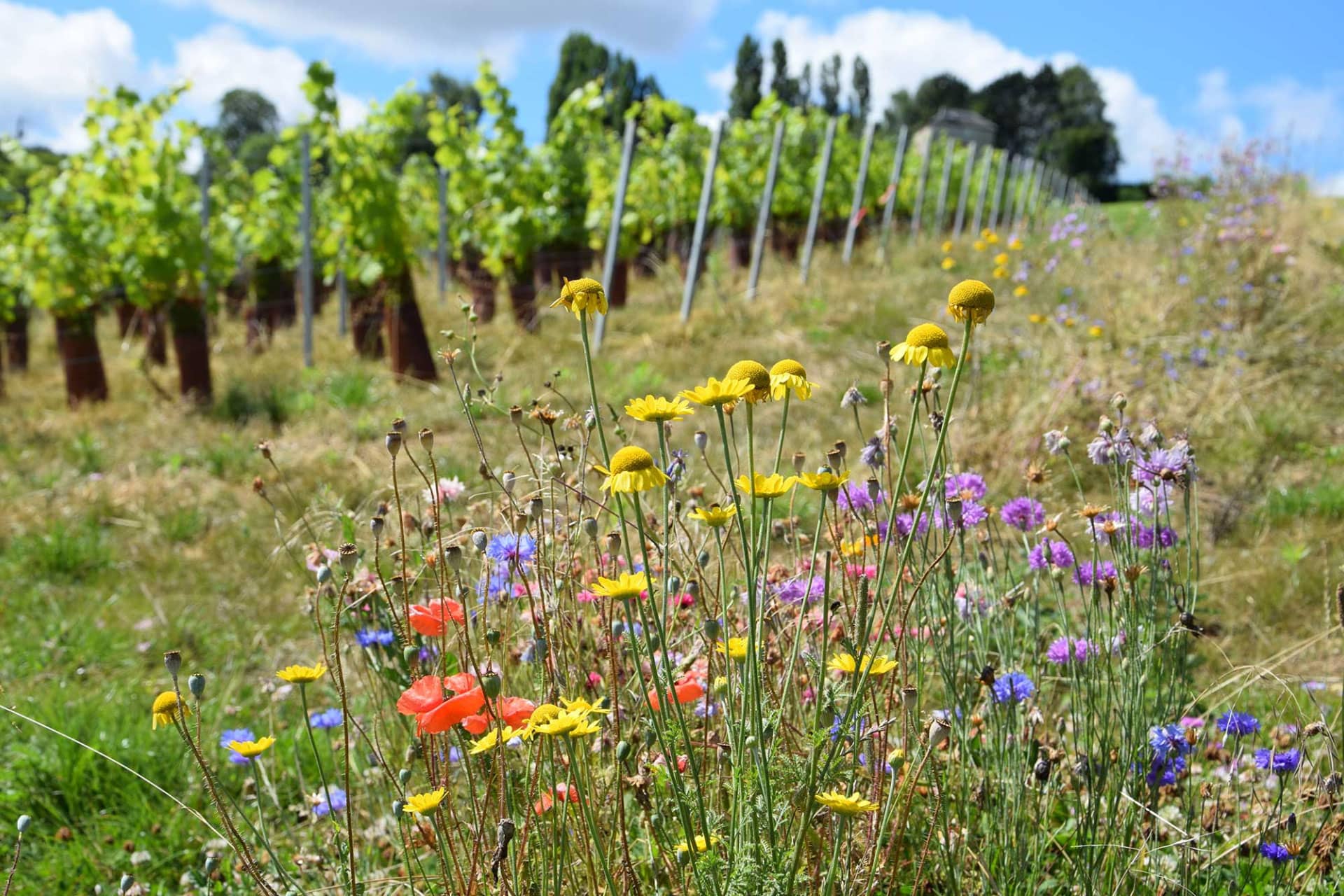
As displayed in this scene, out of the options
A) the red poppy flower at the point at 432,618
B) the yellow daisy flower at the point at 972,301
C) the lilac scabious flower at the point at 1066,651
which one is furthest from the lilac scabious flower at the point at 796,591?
the yellow daisy flower at the point at 972,301

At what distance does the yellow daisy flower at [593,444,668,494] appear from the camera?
0.91 metres

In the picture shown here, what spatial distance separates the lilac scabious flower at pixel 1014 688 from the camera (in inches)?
55.8

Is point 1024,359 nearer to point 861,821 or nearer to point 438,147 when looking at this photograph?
point 861,821

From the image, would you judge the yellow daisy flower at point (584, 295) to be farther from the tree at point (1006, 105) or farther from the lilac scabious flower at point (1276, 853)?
the tree at point (1006, 105)

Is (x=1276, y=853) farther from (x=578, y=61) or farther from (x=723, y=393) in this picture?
(x=578, y=61)

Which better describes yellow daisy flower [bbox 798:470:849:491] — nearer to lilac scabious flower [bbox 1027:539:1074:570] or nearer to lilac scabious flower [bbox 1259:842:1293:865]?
lilac scabious flower [bbox 1027:539:1074:570]

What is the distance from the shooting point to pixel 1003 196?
24234mm

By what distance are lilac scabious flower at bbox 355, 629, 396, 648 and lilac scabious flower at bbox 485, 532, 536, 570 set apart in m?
0.25

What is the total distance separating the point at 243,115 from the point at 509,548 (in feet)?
214

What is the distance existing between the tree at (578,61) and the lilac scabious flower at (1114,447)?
2163 inches

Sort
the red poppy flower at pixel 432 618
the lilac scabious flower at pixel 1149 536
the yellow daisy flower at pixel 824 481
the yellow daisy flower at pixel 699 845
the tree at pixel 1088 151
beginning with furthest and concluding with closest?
the tree at pixel 1088 151, the lilac scabious flower at pixel 1149 536, the red poppy flower at pixel 432 618, the yellow daisy flower at pixel 699 845, the yellow daisy flower at pixel 824 481

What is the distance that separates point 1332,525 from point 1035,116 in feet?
267

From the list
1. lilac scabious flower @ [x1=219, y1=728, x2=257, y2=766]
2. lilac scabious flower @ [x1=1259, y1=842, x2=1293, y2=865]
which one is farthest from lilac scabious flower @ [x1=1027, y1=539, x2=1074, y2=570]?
lilac scabious flower @ [x1=219, y1=728, x2=257, y2=766]

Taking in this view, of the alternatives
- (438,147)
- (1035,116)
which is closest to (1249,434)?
(438,147)
